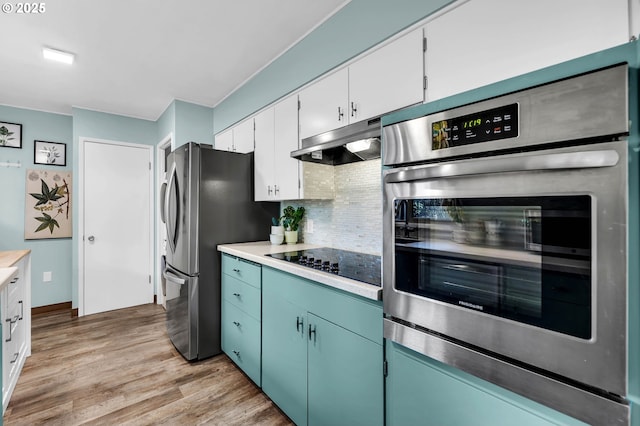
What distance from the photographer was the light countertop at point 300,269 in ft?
4.15

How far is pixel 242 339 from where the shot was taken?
7.44ft

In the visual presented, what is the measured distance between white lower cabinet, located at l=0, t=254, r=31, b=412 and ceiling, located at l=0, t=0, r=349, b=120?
1.69m

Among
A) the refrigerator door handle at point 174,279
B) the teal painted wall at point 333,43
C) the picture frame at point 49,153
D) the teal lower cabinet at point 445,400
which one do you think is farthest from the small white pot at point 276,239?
the picture frame at point 49,153

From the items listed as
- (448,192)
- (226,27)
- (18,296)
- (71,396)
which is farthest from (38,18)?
(448,192)

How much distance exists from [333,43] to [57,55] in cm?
225

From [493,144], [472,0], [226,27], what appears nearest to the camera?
[493,144]

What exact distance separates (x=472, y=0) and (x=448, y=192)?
35.6 inches

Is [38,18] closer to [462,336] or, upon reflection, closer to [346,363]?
[346,363]

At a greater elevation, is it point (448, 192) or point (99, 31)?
point (99, 31)

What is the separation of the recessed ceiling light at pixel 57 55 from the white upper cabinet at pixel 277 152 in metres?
1.56

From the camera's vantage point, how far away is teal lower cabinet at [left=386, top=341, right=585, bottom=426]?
83 centimetres

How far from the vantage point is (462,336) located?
95 centimetres

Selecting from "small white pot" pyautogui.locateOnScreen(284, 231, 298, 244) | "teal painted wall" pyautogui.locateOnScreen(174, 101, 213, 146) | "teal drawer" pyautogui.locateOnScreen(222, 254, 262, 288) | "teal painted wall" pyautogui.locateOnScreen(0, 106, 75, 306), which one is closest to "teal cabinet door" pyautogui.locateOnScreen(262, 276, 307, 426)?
"teal drawer" pyautogui.locateOnScreen(222, 254, 262, 288)

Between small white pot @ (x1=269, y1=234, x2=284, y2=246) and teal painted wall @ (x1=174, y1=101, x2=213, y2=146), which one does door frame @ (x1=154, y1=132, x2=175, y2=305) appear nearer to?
teal painted wall @ (x1=174, y1=101, x2=213, y2=146)
